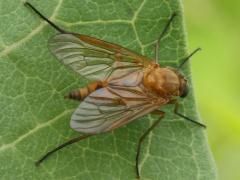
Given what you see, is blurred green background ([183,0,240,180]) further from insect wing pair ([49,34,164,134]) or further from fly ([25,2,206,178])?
insect wing pair ([49,34,164,134])

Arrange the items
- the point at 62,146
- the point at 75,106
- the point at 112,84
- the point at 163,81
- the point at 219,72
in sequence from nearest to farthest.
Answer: the point at 62,146, the point at 75,106, the point at 112,84, the point at 163,81, the point at 219,72

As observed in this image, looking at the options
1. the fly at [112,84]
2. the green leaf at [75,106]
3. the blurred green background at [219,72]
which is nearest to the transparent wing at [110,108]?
the fly at [112,84]

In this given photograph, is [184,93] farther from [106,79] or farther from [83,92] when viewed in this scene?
[83,92]

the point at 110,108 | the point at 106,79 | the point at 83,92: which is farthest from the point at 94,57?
the point at 110,108

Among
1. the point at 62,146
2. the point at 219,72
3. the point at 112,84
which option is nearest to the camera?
the point at 62,146

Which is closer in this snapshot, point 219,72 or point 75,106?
point 75,106

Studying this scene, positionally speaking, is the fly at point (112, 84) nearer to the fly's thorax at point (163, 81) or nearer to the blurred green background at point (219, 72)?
the fly's thorax at point (163, 81)

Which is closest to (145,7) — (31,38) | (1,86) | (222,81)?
(31,38)
